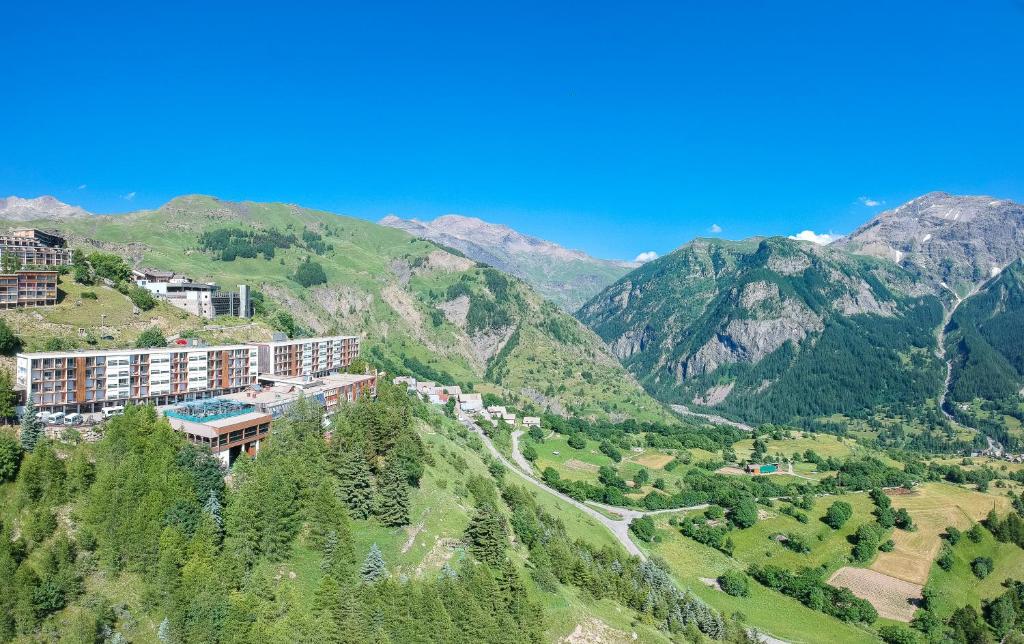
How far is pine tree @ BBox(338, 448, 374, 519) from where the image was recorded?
64000 mm

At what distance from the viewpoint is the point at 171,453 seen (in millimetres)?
60156

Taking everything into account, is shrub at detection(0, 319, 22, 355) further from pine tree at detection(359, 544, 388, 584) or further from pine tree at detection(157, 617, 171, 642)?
pine tree at detection(359, 544, 388, 584)

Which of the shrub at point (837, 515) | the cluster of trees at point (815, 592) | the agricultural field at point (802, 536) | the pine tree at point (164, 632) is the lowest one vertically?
the cluster of trees at point (815, 592)

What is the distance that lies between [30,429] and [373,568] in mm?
38350

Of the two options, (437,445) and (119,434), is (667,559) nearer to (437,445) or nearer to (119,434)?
(437,445)

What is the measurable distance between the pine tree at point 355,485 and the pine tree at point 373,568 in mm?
8963

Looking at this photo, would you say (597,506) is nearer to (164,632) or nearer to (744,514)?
(744,514)

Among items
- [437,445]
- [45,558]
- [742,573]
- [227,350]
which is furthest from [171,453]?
[742,573]

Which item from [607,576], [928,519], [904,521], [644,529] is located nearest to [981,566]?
[904,521]

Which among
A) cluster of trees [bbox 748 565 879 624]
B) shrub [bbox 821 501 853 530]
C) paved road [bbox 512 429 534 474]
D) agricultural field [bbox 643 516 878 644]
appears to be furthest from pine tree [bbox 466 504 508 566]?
shrub [bbox 821 501 853 530]

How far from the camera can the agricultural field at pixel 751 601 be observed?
295 feet

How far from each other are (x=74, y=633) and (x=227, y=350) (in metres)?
48.5

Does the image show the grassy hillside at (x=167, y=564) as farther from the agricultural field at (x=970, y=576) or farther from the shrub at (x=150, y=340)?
the agricultural field at (x=970, y=576)

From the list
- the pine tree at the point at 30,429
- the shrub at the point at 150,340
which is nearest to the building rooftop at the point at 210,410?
the pine tree at the point at 30,429
